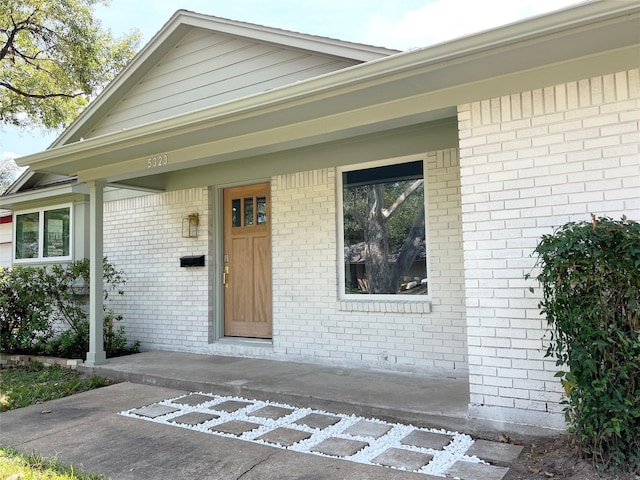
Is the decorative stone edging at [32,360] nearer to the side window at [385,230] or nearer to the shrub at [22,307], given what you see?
the shrub at [22,307]

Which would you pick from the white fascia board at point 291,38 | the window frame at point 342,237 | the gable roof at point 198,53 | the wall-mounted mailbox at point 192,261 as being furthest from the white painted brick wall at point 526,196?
the wall-mounted mailbox at point 192,261

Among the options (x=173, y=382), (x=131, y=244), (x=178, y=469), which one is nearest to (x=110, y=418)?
(x=173, y=382)

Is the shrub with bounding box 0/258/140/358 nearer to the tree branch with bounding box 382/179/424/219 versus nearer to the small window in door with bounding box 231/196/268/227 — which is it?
the small window in door with bounding box 231/196/268/227

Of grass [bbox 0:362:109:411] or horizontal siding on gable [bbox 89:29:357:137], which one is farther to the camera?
horizontal siding on gable [bbox 89:29:357:137]

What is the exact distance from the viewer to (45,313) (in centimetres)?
704

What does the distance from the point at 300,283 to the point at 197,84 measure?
123 inches

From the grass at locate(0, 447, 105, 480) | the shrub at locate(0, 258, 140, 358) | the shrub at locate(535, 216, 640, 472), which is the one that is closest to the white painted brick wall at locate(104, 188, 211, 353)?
the shrub at locate(0, 258, 140, 358)

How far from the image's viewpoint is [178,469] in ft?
10.0

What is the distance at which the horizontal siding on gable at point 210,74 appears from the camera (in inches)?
227

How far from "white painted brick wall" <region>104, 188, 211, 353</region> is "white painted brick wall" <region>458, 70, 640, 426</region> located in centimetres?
415

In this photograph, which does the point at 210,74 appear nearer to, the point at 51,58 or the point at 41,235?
the point at 41,235

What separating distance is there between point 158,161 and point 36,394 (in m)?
2.83

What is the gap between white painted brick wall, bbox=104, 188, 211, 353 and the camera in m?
6.73

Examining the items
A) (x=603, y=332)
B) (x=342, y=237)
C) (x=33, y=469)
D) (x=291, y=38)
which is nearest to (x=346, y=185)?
(x=342, y=237)
